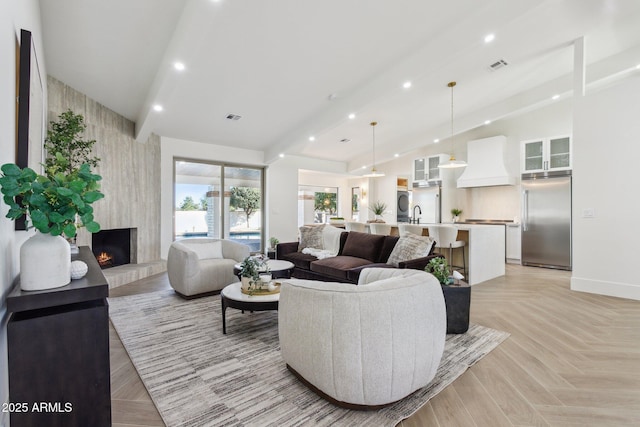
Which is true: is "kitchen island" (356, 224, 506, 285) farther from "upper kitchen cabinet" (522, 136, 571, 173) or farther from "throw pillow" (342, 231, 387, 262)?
"upper kitchen cabinet" (522, 136, 571, 173)

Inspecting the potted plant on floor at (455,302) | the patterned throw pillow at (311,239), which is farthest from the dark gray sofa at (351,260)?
the potted plant on floor at (455,302)

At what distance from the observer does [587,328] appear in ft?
10.2

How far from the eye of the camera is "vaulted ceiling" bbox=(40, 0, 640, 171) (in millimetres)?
3162

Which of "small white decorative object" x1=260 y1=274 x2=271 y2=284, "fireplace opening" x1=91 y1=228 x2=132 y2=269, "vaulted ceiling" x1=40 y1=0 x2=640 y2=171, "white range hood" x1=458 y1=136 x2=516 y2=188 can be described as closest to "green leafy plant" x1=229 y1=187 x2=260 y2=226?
"vaulted ceiling" x1=40 y1=0 x2=640 y2=171

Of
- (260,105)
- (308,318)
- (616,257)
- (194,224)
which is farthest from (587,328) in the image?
(194,224)

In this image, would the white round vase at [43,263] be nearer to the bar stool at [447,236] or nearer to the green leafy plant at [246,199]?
the bar stool at [447,236]

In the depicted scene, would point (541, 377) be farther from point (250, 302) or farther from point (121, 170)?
point (121, 170)

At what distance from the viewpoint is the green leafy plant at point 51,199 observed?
44.7 inches

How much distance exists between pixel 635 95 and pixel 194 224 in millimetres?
7819

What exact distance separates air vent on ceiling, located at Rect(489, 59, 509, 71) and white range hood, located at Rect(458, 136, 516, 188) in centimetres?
271

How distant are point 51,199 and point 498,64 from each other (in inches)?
230

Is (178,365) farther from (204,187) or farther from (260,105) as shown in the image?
(204,187)

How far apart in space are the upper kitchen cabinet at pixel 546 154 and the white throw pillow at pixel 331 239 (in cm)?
480

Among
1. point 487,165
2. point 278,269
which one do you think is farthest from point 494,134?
point 278,269
